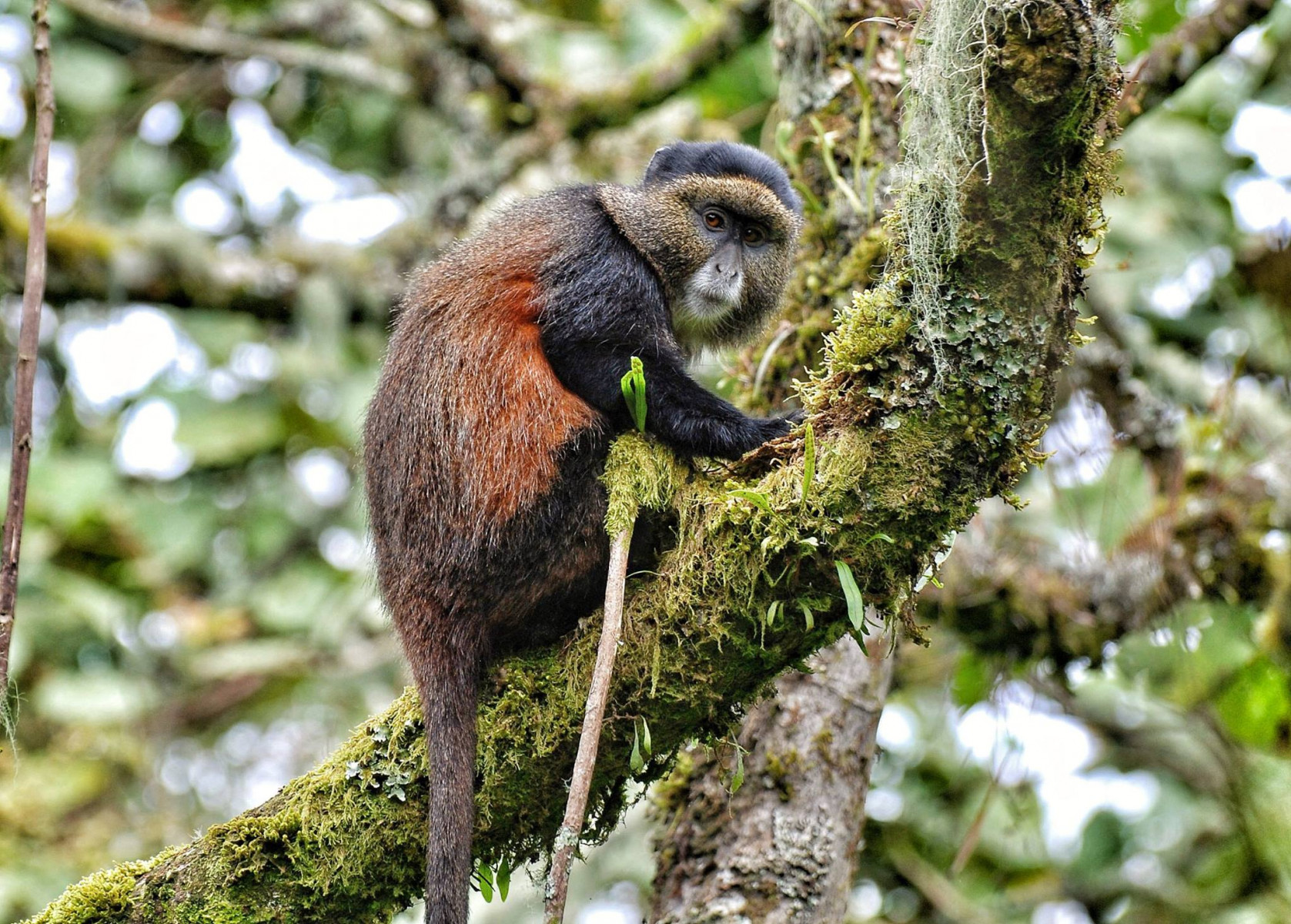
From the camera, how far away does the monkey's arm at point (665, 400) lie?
4055 millimetres

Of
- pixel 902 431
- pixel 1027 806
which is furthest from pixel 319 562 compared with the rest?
pixel 902 431

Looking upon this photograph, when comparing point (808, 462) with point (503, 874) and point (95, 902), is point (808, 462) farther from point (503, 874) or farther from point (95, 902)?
point (95, 902)

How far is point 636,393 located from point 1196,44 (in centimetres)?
356

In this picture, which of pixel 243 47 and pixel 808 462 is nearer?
pixel 808 462

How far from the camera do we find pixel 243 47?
32.4 ft

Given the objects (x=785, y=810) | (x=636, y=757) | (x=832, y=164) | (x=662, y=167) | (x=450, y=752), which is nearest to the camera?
(x=636, y=757)

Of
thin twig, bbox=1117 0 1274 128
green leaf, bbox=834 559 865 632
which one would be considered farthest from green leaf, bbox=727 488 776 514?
thin twig, bbox=1117 0 1274 128

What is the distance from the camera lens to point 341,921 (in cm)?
384

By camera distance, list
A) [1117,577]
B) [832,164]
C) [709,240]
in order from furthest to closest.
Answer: [1117,577], [709,240], [832,164]

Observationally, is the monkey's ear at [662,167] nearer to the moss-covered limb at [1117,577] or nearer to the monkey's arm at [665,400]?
the monkey's arm at [665,400]

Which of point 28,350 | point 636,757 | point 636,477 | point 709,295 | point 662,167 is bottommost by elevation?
point 636,757

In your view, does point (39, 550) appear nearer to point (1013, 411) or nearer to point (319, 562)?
point (319, 562)

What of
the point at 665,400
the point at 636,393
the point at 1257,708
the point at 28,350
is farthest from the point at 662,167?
the point at 1257,708

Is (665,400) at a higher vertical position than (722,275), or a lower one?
lower
